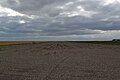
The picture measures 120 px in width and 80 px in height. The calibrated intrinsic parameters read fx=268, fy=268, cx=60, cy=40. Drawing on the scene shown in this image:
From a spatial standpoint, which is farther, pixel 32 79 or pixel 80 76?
pixel 80 76

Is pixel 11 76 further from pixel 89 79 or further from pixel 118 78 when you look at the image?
pixel 118 78

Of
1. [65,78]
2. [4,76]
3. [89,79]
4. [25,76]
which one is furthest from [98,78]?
[4,76]

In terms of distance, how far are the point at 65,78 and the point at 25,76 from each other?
10.7ft

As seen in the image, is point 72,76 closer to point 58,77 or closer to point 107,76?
point 58,77

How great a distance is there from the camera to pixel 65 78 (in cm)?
2008

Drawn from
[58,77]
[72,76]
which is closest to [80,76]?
[72,76]

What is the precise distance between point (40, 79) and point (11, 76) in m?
2.75

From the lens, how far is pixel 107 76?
70.1 ft

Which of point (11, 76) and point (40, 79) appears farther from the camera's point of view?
point (11, 76)

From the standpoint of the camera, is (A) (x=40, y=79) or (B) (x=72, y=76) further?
(B) (x=72, y=76)

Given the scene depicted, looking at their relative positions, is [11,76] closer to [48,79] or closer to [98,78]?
[48,79]

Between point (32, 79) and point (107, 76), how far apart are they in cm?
606

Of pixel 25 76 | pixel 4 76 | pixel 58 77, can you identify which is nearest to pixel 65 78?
pixel 58 77

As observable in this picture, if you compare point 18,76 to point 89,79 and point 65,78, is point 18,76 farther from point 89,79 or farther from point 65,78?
point 89,79
